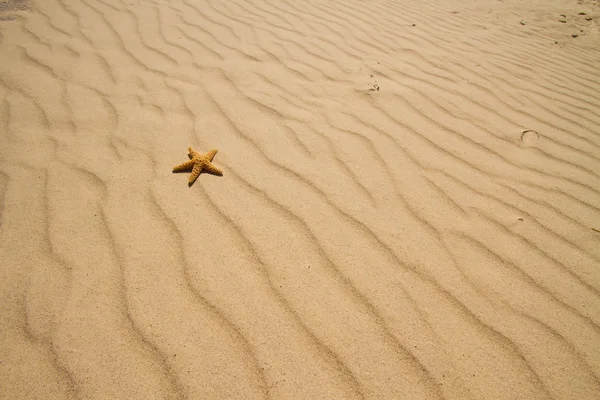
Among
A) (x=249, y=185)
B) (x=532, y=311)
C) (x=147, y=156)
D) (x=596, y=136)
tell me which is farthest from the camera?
(x=596, y=136)

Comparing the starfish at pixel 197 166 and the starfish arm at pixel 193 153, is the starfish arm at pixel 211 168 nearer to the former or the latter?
the starfish at pixel 197 166

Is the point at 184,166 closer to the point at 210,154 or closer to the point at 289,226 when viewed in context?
the point at 210,154

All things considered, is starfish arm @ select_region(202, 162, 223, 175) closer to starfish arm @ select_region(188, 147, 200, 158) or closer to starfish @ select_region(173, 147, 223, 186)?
starfish @ select_region(173, 147, 223, 186)

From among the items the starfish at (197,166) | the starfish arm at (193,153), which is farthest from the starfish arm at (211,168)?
the starfish arm at (193,153)

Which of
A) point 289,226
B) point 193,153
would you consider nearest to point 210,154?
point 193,153

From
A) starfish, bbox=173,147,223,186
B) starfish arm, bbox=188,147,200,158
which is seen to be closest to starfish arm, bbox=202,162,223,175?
starfish, bbox=173,147,223,186

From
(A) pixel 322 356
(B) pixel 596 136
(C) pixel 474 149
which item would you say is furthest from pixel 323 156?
(B) pixel 596 136

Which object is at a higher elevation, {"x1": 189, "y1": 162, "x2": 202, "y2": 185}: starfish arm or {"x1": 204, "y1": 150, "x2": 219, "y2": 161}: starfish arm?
{"x1": 204, "y1": 150, "x2": 219, "y2": 161}: starfish arm

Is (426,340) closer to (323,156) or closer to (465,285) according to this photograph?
(465,285)
